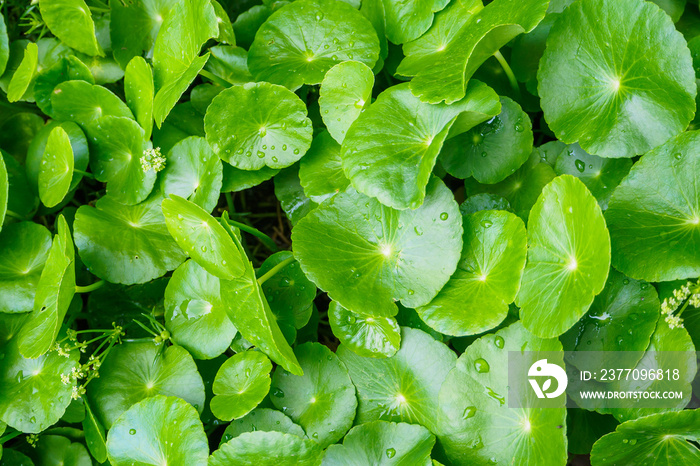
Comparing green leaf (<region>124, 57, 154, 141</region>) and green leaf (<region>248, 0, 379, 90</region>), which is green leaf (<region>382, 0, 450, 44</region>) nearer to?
green leaf (<region>248, 0, 379, 90</region>)

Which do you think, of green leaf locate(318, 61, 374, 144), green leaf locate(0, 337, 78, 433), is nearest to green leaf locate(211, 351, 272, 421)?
green leaf locate(0, 337, 78, 433)

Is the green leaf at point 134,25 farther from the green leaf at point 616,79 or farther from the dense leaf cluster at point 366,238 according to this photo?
the green leaf at point 616,79

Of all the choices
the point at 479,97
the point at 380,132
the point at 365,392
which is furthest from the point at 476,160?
the point at 365,392

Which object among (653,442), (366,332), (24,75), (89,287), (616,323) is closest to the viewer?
(653,442)

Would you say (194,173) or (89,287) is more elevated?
(194,173)

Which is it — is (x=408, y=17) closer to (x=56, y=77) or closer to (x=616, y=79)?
(x=616, y=79)

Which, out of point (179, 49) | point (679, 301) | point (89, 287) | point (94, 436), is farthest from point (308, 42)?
point (94, 436)
